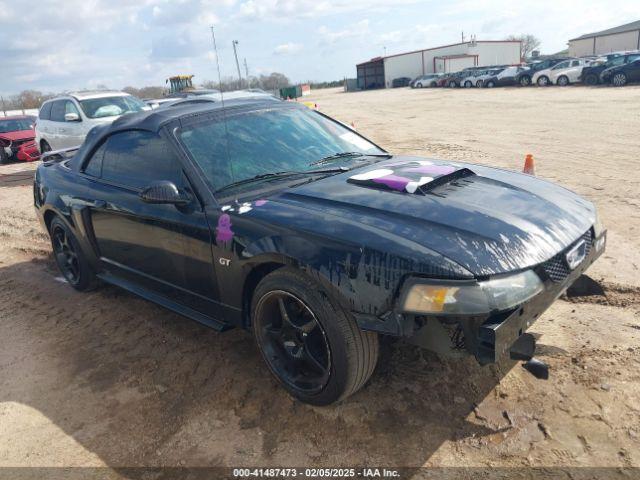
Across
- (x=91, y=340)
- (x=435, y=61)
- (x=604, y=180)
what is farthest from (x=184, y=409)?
(x=435, y=61)

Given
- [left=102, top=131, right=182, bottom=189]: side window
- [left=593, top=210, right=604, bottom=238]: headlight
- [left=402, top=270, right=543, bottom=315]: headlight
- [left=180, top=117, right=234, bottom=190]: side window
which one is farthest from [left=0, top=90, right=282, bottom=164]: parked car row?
[left=402, top=270, right=543, bottom=315]: headlight

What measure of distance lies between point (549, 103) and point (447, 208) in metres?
18.7

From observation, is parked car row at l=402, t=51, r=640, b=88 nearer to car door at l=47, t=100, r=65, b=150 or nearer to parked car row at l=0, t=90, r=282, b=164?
parked car row at l=0, t=90, r=282, b=164

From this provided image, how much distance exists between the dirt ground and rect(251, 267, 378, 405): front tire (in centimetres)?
19

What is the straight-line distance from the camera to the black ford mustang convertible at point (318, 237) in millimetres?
2256

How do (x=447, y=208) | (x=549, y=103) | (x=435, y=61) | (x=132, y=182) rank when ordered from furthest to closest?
1. (x=435, y=61)
2. (x=549, y=103)
3. (x=132, y=182)
4. (x=447, y=208)

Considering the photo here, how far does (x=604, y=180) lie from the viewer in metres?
7.10

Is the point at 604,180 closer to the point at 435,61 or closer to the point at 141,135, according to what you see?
the point at 141,135

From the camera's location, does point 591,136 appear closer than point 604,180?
No

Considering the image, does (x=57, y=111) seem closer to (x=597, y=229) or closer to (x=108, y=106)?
(x=108, y=106)

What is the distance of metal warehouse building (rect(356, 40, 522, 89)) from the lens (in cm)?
5559

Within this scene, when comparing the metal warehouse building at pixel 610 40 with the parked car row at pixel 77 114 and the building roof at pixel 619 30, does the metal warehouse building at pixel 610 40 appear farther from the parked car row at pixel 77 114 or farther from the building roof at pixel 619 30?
the parked car row at pixel 77 114

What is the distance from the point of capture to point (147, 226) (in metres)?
3.42

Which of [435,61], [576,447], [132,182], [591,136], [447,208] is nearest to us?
[576,447]
